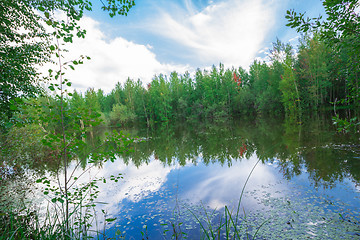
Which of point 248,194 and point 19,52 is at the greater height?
point 19,52

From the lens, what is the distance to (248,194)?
5.42 metres

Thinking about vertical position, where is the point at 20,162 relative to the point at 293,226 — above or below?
above

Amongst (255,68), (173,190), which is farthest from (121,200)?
(255,68)

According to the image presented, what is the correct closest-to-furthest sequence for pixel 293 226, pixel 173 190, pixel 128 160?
pixel 293 226 → pixel 173 190 → pixel 128 160

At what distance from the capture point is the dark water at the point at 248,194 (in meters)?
3.78

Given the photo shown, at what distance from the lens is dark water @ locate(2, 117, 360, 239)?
12.4ft

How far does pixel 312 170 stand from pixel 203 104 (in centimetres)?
4527

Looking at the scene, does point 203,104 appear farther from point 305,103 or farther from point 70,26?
point 70,26

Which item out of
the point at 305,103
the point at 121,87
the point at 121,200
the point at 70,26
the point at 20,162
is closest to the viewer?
the point at 70,26

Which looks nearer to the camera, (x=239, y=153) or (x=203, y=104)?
(x=239, y=153)

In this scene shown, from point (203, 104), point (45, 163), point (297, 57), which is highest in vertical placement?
point (297, 57)

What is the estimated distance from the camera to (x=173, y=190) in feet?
20.2

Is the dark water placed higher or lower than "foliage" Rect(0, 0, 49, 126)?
lower

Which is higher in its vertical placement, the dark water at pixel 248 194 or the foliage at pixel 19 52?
the foliage at pixel 19 52
